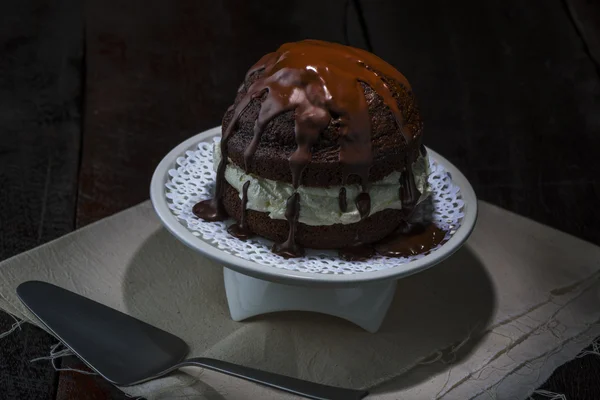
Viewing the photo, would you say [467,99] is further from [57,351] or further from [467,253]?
[57,351]

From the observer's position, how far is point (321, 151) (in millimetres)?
1442

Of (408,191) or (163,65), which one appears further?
(163,65)

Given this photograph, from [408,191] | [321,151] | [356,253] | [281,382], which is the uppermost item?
[321,151]

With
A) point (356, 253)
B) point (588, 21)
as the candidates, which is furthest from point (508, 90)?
point (356, 253)

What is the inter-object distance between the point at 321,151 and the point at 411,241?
284mm

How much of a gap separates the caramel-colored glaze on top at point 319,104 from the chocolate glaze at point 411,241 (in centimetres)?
12

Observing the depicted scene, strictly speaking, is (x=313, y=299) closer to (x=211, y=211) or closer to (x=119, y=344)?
(x=211, y=211)

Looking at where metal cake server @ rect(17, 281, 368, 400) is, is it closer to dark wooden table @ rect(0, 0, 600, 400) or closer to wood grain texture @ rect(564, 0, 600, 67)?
dark wooden table @ rect(0, 0, 600, 400)

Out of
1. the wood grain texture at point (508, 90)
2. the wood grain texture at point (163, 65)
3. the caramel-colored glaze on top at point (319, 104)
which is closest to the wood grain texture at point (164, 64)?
the wood grain texture at point (163, 65)

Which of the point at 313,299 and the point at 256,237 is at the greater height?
the point at 256,237

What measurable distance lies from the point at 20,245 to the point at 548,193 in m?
1.40

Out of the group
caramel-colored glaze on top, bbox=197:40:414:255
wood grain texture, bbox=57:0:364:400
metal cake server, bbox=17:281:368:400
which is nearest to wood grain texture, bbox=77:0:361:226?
wood grain texture, bbox=57:0:364:400

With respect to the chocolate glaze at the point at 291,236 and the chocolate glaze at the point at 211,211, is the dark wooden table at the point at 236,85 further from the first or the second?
the chocolate glaze at the point at 291,236

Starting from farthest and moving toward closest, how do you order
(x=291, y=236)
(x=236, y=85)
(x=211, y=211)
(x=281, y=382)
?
(x=236, y=85) < (x=211, y=211) < (x=291, y=236) < (x=281, y=382)
